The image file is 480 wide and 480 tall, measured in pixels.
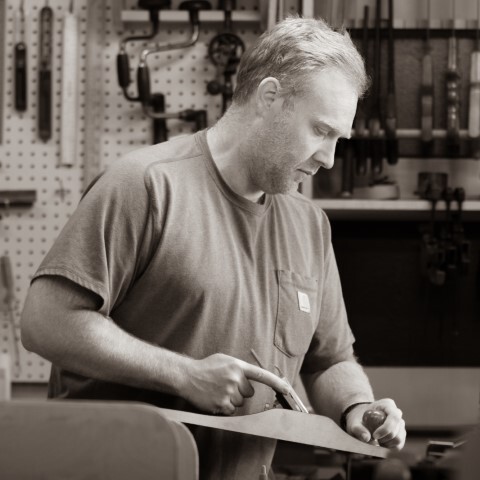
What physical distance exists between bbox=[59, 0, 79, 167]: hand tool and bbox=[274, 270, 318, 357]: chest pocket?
137 cm

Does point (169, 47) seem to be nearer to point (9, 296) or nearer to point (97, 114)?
point (97, 114)

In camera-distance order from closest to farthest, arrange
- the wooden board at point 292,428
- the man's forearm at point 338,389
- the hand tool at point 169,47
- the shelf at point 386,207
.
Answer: the wooden board at point 292,428 → the man's forearm at point 338,389 → the shelf at point 386,207 → the hand tool at point 169,47

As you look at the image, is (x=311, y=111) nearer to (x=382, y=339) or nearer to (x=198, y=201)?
(x=198, y=201)

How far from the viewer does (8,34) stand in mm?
2809

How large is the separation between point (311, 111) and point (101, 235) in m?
0.41

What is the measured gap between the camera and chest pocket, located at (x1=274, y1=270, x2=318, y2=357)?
60.6 inches

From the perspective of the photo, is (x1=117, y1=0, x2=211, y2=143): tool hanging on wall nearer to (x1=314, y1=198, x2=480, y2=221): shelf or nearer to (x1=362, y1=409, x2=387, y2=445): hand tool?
(x1=314, y1=198, x2=480, y2=221): shelf

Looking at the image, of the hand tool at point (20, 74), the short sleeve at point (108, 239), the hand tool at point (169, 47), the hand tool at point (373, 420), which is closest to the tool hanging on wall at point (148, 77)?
the hand tool at point (169, 47)

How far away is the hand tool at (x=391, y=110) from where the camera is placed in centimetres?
256

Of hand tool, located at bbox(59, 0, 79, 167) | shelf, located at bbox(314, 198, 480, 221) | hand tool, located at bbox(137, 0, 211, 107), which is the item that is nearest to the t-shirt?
shelf, located at bbox(314, 198, 480, 221)

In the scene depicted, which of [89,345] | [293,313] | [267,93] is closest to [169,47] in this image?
[267,93]

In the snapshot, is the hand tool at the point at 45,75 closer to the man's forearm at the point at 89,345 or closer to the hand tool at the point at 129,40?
the hand tool at the point at 129,40

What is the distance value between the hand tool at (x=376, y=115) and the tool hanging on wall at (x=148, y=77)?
0.50 m

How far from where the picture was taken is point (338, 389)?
1634 millimetres
